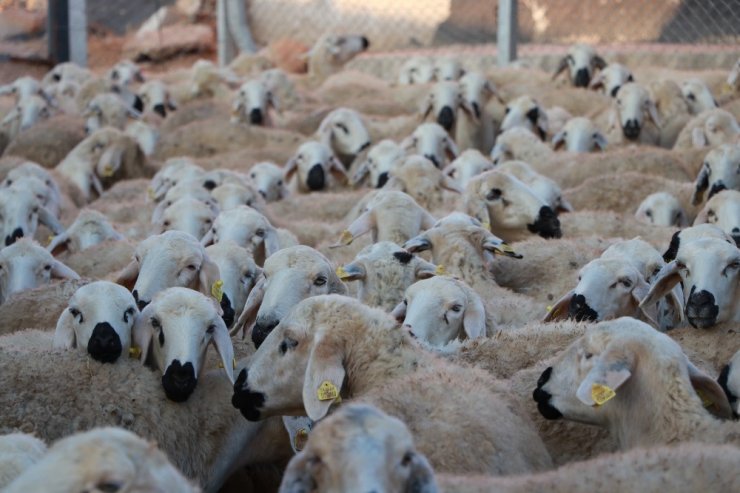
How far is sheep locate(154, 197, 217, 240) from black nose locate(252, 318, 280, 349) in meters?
2.03

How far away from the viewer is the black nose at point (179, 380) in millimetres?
4906

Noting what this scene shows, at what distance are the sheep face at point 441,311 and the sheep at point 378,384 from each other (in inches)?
32.8

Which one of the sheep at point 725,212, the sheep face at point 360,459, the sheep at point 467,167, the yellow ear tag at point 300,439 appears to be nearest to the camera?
the sheep face at point 360,459

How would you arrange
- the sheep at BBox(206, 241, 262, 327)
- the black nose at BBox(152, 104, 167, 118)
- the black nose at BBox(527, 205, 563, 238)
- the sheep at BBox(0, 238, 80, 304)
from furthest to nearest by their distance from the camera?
the black nose at BBox(152, 104, 167, 118) → the black nose at BBox(527, 205, 563, 238) → the sheep at BBox(0, 238, 80, 304) → the sheep at BBox(206, 241, 262, 327)

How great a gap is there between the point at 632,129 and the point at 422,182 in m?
3.21

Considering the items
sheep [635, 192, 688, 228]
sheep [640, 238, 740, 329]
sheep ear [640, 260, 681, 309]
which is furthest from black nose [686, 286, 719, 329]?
sheep [635, 192, 688, 228]

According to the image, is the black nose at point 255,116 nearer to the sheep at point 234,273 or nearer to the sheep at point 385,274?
the sheep at point 234,273

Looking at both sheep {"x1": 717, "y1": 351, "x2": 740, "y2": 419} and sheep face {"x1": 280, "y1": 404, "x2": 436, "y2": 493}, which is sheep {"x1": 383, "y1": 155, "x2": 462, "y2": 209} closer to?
sheep {"x1": 717, "y1": 351, "x2": 740, "y2": 419}

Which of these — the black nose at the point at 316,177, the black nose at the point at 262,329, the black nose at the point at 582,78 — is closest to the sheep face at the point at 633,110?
the black nose at the point at 582,78

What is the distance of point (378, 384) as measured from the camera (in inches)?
170

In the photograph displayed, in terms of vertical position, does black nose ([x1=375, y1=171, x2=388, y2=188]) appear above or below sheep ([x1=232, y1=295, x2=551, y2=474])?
below

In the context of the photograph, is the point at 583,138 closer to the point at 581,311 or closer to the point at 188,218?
the point at 188,218

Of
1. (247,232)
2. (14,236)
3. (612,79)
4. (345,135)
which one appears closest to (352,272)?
(247,232)

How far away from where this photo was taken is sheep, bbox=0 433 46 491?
3.52 m
